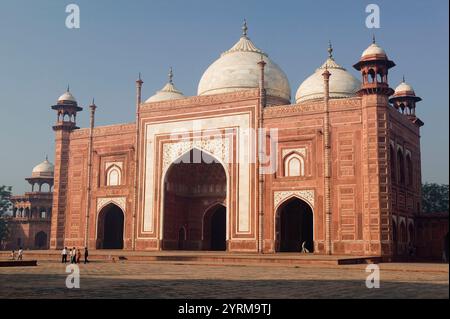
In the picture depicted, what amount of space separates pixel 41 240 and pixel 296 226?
18.8 meters

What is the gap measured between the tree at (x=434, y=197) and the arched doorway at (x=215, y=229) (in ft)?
50.6

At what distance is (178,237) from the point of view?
23641 mm

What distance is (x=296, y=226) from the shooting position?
22.1 meters

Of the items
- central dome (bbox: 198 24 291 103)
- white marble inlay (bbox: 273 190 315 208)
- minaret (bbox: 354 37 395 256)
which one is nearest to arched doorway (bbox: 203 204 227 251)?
white marble inlay (bbox: 273 190 315 208)

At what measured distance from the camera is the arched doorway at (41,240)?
112ft

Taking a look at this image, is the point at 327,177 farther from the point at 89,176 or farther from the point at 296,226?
the point at 89,176

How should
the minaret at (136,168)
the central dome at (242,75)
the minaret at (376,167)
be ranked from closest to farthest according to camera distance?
the minaret at (376,167)
the minaret at (136,168)
the central dome at (242,75)

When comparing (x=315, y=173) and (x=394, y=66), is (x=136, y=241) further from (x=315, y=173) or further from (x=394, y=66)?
(x=394, y=66)

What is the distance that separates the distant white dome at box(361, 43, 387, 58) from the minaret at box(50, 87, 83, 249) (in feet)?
44.2

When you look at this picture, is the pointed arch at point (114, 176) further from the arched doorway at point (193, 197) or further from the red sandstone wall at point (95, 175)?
the arched doorway at point (193, 197)

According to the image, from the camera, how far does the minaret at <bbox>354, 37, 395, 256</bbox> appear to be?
60.0 ft

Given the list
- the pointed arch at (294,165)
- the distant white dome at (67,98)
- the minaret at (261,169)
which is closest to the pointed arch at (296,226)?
the minaret at (261,169)

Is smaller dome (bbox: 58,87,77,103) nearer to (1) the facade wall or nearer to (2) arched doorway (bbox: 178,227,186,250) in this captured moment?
(1) the facade wall
